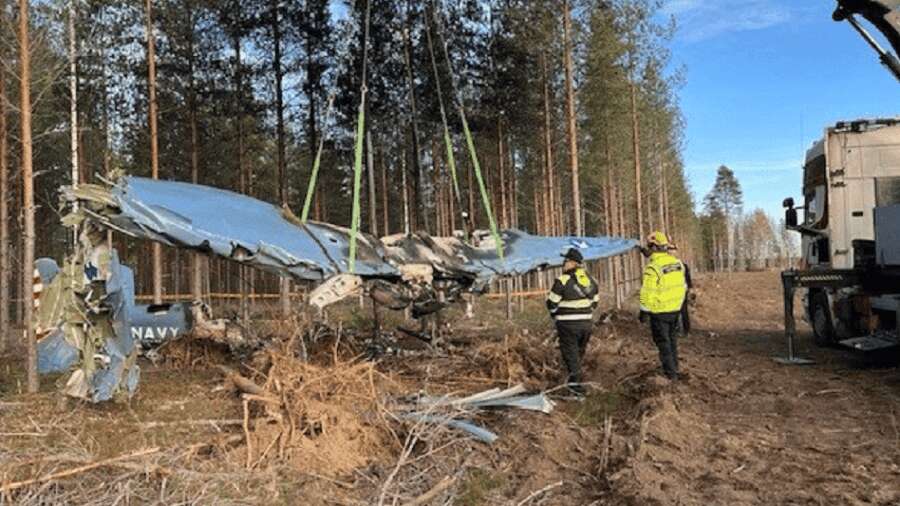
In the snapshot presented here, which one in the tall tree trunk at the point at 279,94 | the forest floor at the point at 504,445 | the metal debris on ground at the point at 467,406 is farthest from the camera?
the tall tree trunk at the point at 279,94

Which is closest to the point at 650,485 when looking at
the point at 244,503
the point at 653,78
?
the point at 244,503

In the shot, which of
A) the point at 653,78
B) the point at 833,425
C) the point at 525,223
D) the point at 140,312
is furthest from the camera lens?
the point at 525,223

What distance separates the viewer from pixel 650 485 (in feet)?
16.7

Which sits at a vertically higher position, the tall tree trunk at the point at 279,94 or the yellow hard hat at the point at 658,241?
the tall tree trunk at the point at 279,94

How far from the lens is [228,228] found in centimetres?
802

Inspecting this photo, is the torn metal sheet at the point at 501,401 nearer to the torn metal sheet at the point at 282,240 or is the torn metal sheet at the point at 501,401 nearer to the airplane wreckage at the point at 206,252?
the airplane wreckage at the point at 206,252

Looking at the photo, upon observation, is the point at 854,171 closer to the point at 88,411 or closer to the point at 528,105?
the point at 88,411

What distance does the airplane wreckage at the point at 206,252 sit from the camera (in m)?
7.60

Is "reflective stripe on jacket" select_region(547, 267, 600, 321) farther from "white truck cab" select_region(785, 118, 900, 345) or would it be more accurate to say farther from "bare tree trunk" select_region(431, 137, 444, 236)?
"bare tree trunk" select_region(431, 137, 444, 236)

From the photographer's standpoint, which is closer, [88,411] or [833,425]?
[833,425]

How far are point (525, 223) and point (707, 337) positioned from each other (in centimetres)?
2904

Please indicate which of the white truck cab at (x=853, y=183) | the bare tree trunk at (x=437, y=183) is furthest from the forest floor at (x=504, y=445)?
the bare tree trunk at (x=437, y=183)

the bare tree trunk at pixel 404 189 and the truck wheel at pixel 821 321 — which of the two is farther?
the bare tree trunk at pixel 404 189

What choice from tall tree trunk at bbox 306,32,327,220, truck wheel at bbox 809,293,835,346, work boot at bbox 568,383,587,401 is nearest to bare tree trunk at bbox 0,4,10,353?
tall tree trunk at bbox 306,32,327,220
